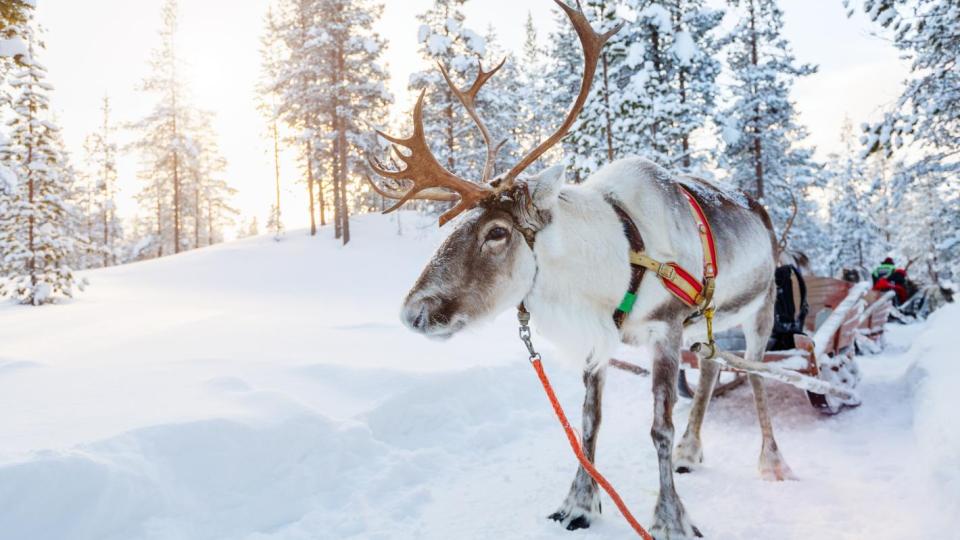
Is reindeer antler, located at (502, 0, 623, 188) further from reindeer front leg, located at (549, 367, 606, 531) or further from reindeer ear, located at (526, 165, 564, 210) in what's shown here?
reindeer front leg, located at (549, 367, 606, 531)

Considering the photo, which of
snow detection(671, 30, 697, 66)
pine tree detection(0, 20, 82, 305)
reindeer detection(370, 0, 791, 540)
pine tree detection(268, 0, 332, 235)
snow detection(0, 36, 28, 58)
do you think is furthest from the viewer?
pine tree detection(268, 0, 332, 235)

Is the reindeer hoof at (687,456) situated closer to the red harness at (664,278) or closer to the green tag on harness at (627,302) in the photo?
the red harness at (664,278)

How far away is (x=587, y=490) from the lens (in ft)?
11.0

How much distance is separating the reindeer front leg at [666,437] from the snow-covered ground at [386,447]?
23 cm

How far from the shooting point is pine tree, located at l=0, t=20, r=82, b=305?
1485 centimetres

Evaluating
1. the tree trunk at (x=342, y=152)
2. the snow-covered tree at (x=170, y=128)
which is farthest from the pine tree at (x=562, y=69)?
the snow-covered tree at (x=170, y=128)

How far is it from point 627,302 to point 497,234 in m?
0.90

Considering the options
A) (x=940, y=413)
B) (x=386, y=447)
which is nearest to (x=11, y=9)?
(x=386, y=447)

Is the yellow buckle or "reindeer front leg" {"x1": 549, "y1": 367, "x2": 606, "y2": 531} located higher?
the yellow buckle

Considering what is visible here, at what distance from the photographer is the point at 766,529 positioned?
123 inches

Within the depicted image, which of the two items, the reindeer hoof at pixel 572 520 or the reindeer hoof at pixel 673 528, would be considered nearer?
the reindeer hoof at pixel 673 528

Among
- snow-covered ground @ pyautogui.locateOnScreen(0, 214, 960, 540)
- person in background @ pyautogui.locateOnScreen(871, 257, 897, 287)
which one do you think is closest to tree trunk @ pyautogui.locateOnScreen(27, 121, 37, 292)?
snow-covered ground @ pyautogui.locateOnScreen(0, 214, 960, 540)

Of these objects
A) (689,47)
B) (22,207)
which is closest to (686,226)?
(689,47)

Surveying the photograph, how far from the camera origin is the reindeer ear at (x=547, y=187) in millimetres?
2867
